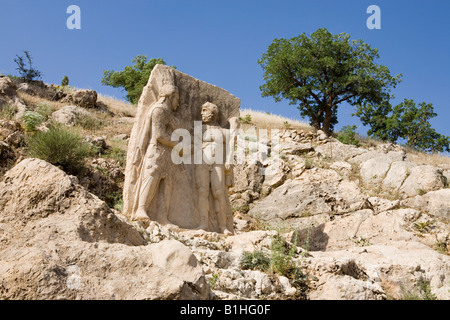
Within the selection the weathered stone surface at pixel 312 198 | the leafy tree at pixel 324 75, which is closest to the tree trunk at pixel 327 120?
the leafy tree at pixel 324 75

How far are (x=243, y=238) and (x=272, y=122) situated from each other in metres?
20.3

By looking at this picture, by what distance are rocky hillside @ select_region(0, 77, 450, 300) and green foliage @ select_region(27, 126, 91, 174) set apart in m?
0.36

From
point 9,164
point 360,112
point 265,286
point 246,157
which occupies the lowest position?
point 265,286

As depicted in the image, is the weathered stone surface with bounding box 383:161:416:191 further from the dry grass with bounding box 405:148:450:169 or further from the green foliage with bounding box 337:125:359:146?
the green foliage with bounding box 337:125:359:146

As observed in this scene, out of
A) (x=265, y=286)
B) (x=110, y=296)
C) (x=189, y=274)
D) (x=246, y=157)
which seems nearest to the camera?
(x=110, y=296)

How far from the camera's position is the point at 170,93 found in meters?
8.85

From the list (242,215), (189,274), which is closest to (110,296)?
(189,274)

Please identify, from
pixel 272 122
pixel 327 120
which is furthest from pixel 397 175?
pixel 272 122

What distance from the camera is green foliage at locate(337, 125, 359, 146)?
22062 mm

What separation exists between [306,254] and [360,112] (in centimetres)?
2181

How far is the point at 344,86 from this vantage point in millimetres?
25078

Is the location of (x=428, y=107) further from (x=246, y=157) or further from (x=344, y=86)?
(x=246, y=157)

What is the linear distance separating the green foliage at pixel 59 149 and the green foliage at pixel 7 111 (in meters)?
4.28

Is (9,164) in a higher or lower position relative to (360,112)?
lower
